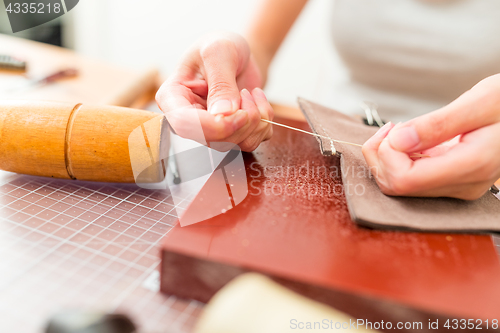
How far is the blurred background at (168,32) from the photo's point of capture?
8.23ft

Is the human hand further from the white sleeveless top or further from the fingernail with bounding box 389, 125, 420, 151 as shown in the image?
the white sleeveless top

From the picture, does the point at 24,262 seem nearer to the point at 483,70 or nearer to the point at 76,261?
the point at 76,261

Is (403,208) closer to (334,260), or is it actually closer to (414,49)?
(334,260)

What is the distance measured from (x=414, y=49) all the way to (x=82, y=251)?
115 centimetres

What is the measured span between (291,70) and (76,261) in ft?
7.90

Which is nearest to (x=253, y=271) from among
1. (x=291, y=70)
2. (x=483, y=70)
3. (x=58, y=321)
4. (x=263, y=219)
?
(x=263, y=219)

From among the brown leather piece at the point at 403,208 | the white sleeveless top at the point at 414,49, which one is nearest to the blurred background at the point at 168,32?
the white sleeveless top at the point at 414,49

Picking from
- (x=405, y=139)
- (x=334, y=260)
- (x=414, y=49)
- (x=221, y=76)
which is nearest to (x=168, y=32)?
(x=414, y=49)

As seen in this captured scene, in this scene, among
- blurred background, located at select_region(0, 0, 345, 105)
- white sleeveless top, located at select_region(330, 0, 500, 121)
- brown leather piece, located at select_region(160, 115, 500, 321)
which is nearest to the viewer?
brown leather piece, located at select_region(160, 115, 500, 321)

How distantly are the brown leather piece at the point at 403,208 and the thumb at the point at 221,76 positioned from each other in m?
0.18

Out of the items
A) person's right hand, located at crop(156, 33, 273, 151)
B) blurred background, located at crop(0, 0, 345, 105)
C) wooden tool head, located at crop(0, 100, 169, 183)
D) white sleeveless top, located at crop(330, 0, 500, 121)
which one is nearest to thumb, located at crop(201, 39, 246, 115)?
person's right hand, located at crop(156, 33, 273, 151)

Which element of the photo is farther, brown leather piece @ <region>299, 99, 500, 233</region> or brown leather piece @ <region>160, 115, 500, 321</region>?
brown leather piece @ <region>299, 99, 500, 233</region>

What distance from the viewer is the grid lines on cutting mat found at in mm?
415

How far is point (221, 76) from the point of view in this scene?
2.22 feet
